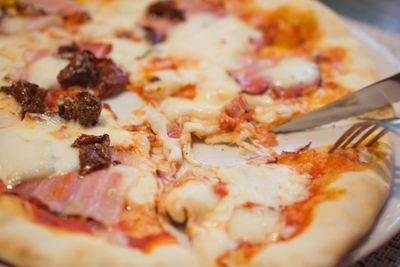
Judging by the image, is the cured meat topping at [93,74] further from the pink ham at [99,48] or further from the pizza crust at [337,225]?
the pizza crust at [337,225]

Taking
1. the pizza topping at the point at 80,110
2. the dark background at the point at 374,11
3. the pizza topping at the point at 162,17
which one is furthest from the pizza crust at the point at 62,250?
the dark background at the point at 374,11

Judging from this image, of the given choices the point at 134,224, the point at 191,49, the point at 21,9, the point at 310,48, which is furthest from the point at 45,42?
the point at 310,48

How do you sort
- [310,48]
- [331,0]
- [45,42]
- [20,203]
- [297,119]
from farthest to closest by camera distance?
1. [331,0]
2. [310,48]
3. [45,42]
4. [297,119]
5. [20,203]

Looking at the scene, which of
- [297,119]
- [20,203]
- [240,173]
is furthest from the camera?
[297,119]

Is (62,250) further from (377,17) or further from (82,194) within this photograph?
(377,17)

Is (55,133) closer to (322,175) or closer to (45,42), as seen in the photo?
(45,42)

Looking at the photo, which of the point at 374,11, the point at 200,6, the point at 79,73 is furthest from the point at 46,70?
the point at 374,11
